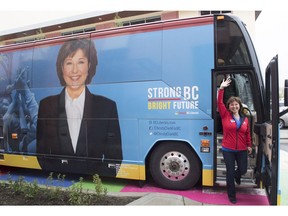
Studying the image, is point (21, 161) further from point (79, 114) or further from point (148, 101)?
point (148, 101)

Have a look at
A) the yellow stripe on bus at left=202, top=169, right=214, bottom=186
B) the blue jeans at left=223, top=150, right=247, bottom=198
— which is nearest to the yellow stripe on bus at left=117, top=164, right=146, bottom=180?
the yellow stripe on bus at left=202, top=169, right=214, bottom=186

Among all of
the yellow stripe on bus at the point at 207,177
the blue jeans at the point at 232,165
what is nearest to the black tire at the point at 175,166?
the yellow stripe on bus at the point at 207,177

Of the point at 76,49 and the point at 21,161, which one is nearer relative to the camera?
the point at 76,49

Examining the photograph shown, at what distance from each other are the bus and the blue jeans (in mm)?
292

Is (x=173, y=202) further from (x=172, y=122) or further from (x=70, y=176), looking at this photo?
(x=70, y=176)

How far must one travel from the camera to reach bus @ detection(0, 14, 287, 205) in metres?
4.46

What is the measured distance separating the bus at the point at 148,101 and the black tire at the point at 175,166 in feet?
0.06

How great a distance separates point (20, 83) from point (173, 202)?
454 centimetres

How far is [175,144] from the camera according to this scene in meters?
4.80

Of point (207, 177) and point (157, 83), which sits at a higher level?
point (157, 83)

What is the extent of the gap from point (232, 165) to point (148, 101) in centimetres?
189

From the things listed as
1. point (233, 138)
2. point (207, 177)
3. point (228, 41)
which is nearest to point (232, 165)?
point (233, 138)

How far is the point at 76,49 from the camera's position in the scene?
17.7 ft

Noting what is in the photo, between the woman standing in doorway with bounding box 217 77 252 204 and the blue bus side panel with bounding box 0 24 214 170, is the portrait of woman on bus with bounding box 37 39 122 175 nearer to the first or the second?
the blue bus side panel with bounding box 0 24 214 170
